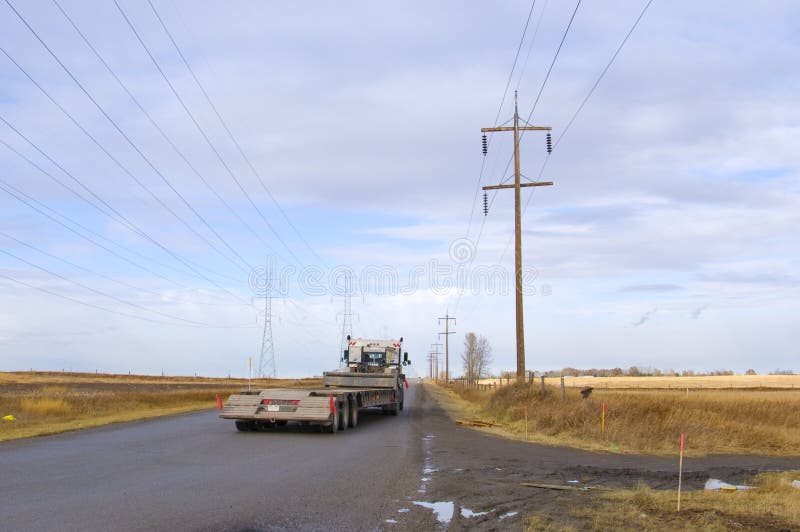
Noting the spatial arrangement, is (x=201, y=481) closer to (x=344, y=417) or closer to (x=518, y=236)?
(x=344, y=417)

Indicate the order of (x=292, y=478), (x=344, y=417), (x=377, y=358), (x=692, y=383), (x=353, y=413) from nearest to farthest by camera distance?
(x=292, y=478)
(x=344, y=417)
(x=353, y=413)
(x=377, y=358)
(x=692, y=383)

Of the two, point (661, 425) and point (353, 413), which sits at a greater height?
point (353, 413)

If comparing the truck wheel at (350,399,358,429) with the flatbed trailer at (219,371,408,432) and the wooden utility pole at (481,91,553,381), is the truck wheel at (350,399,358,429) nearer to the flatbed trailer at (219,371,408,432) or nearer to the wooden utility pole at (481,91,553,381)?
the flatbed trailer at (219,371,408,432)

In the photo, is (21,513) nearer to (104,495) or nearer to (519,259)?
(104,495)

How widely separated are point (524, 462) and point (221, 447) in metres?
6.83

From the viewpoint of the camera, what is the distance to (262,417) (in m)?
20.2

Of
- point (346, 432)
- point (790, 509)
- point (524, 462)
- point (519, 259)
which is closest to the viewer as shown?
point (790, 509)

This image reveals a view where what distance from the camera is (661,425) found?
2095 cm

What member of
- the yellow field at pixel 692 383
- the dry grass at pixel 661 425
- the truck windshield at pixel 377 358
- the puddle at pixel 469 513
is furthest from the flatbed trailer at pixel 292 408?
the yellow field at pixel 692 383

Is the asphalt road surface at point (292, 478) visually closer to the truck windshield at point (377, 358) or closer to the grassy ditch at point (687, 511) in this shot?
the grassy ditch at point (687, 511)

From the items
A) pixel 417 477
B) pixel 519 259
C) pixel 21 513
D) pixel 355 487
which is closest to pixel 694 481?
pixel 417 477

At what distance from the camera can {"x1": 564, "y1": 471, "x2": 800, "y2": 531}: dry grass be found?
8734 mm

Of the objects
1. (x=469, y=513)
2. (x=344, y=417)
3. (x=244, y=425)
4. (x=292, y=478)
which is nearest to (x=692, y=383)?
(x=344, y=417)

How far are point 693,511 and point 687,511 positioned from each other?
0.25 ft
